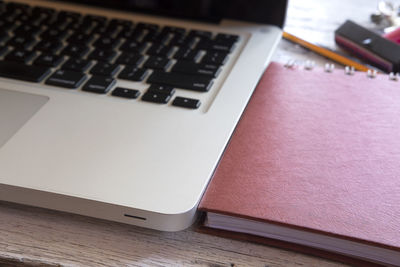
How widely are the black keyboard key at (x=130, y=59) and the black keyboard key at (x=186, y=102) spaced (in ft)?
0.31

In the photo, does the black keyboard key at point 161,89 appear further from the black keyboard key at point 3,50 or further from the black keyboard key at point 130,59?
the black keyboard key at point 3,50

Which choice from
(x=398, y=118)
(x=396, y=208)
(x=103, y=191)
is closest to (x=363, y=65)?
(x=398, y=118)

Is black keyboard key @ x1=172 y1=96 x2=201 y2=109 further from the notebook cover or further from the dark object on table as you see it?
the dark object on table

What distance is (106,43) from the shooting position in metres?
0.62

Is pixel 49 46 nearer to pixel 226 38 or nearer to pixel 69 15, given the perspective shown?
pixel 69 15

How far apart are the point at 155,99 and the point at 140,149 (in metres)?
0.09

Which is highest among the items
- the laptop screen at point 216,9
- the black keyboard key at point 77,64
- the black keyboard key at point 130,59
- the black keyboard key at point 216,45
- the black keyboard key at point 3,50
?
the laptop screen at point 216,9

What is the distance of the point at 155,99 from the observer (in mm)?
517

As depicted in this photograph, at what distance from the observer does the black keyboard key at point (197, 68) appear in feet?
1.82

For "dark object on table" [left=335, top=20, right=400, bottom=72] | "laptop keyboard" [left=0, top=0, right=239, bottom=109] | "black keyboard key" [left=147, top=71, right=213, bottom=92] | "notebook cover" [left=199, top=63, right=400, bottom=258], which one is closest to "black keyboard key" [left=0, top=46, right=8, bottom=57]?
"laptop keyboard" [left=0, top=0, right=239, bottom=109]

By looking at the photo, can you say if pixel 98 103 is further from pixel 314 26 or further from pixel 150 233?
pixel 314 26

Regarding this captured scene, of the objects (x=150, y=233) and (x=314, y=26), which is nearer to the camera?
(x=150, y=233)

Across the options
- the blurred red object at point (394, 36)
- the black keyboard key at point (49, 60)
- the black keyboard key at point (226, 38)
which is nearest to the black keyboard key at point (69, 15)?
the black keyboard key at point (49, 60)

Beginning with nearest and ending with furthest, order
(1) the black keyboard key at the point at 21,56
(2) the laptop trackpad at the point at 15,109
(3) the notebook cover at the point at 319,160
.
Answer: (3) the notebook cover at the point at 319,160 → (2) the laptop trackpad at the point at 15,109 → (1) the black keyboard key at the point at 21,56
